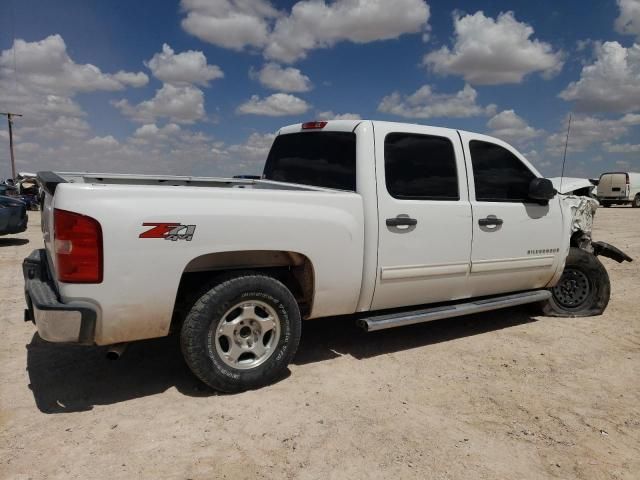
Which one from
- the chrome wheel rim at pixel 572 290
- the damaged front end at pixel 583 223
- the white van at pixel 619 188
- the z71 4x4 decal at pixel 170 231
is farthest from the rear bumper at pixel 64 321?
the white van at pixel 619 188

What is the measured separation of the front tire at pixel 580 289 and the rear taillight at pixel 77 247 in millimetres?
4587

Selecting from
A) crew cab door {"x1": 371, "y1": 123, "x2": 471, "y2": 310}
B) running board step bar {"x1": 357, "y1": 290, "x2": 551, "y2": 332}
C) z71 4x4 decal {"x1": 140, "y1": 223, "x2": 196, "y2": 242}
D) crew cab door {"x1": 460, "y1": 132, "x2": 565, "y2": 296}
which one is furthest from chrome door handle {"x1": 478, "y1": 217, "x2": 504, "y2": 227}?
z71 4x4 decal {"x1": 140, "y1": 223, "x2": 196, "y2": 242}

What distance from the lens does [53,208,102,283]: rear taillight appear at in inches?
105

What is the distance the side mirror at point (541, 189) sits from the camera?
448 centimetres

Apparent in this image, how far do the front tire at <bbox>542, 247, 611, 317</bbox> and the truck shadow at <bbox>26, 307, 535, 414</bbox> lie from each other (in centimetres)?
46

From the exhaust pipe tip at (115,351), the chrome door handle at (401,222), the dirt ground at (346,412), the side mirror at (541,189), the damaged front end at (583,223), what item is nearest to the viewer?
the dirt ground at (346,412)

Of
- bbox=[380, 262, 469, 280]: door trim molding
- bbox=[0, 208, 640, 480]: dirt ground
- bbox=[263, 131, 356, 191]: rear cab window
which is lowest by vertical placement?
bbox=[0, 208, 640, 480]: dirt ground

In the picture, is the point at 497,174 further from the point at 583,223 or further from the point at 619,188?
the point at 619,188

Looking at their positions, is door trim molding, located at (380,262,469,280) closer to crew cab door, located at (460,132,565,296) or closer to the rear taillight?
crew cab door, located at (460,132,565,296)

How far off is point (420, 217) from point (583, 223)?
8.60 ft

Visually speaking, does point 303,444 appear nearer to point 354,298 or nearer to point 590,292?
point 354,298

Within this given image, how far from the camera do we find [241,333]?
3346mm

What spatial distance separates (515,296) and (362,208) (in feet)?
6.96

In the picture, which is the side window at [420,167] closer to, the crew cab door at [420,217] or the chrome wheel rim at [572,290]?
the crew cab door at [420,217]
